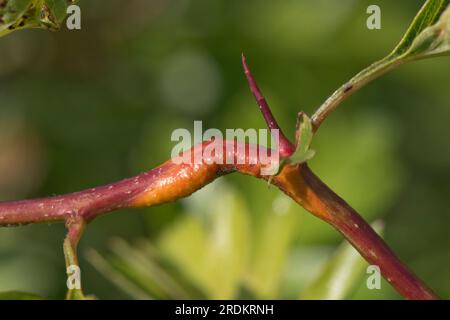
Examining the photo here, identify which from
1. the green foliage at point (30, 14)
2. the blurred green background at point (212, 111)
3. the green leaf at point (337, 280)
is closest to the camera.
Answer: the green foliage at point (30, 14)

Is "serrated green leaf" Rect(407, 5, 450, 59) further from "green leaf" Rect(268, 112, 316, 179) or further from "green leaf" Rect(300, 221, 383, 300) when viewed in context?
"green leaf" Rect(300, 221, 383, 300)

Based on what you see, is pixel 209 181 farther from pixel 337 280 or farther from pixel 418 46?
pixel 337 280

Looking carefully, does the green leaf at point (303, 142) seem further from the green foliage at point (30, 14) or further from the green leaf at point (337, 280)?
the green leaf at point (337, 280)

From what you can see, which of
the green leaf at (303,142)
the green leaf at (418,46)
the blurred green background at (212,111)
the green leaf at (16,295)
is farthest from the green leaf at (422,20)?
the blurred green background at (212,111)

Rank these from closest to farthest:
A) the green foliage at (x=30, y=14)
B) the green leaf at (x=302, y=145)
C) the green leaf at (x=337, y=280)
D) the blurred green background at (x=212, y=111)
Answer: the green leaf at (x=302, y=145), the green foliage at (x=30, y=14), the green leaf at (x=337, y=280), the blurred green background at (x=212, y=111)

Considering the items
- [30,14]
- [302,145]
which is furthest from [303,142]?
A: [30,14]

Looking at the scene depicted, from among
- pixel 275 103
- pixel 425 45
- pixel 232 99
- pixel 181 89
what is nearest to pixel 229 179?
pixel 275 103

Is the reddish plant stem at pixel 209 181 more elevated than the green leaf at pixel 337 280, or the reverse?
the reddish plant stem at pixel 209 181
